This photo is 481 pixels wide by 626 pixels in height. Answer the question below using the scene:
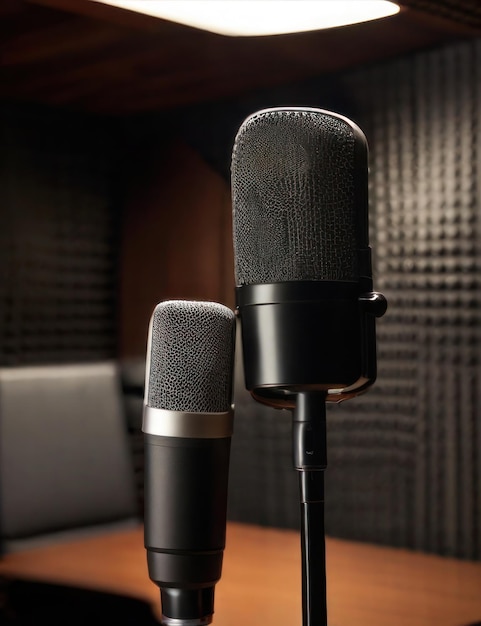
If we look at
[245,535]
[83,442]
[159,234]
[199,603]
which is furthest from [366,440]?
[199,603]

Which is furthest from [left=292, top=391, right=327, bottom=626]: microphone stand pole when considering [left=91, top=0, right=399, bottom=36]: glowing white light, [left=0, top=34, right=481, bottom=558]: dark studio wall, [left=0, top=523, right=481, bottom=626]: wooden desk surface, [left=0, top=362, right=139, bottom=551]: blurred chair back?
[left=0, top=362, right=139, bottom=551]: blurred chair back

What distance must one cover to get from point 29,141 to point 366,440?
1.39 m

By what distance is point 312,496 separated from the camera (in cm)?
69

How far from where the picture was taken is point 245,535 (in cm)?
229

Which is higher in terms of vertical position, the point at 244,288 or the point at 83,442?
the point at 244,288

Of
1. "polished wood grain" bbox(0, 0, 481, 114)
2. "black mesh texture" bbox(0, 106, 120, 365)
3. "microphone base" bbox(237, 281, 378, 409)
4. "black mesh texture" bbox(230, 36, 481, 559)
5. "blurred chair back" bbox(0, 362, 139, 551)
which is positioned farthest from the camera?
"black mesh texture" bbox(0, 106, 120, 365)

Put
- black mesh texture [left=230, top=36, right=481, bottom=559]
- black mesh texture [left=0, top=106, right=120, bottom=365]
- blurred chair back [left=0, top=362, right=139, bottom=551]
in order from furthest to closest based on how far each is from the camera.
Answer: black mesh texture [left=0, top=106, right=120, bottom=365] → blurred chair back [left=0, top=362, right=139, bottom=551] → black mesh texture [left=230, top=36, right=481, bottom=559]

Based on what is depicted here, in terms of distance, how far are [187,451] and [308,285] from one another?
5.6 inches

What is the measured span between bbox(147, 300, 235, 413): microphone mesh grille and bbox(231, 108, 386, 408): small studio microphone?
0.02 metres

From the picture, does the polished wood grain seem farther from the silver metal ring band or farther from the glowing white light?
the silver metal ring band

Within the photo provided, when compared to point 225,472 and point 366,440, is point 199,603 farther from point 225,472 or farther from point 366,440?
point 366,440

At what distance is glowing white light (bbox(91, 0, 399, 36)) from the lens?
1.60 meters

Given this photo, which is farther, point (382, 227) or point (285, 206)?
point (382, 227)

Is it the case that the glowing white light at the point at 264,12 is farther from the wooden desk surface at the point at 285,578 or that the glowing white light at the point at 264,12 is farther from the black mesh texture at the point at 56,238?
the black mesh texture at the point at 56,238
